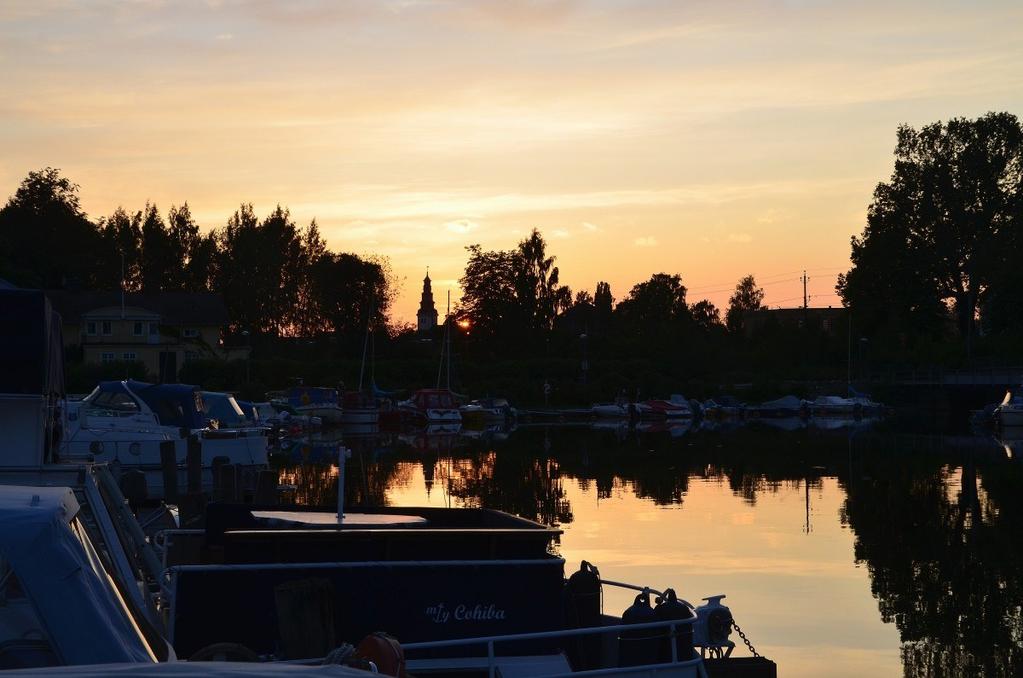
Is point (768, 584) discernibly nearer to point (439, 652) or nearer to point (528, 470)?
point (439, 652)

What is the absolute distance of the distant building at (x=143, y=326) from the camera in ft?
299

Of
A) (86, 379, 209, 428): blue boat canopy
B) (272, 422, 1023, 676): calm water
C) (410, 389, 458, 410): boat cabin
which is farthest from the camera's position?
(410, 389, 458, 410): boat cabin

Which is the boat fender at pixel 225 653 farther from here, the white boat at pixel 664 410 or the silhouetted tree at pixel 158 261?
the silhouetted tree at pixel 158 261

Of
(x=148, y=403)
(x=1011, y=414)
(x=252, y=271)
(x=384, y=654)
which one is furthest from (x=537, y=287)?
(x=384, y=654)

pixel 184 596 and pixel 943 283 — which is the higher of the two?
pixel 943 283

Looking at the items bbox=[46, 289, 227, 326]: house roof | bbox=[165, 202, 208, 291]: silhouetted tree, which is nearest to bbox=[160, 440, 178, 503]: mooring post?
bbox=[46, 289, 227, 326]: house roof

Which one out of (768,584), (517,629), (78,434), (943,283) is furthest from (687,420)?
(517,629)

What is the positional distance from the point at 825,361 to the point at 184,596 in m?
112

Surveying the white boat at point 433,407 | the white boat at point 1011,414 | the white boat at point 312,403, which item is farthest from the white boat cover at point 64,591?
the white boat at point 433,407

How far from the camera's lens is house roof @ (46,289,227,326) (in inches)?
3875

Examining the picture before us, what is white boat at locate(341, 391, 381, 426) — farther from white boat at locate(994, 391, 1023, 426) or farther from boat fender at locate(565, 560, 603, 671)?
boat fender at locate(565, 560, 603, 671)

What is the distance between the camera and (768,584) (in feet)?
75.5

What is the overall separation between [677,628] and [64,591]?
582cm

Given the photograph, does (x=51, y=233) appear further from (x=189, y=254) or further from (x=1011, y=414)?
(x=1011, y=414)
